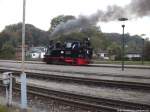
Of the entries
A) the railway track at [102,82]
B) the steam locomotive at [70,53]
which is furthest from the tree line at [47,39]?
the railway track at [102,82]

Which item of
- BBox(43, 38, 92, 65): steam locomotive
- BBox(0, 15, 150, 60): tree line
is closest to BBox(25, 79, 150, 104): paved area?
BBox(43, 38, 92, 65): steam locomotive

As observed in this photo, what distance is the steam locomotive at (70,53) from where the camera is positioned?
39.0 metres

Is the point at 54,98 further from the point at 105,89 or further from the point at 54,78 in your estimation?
the point at 54,78

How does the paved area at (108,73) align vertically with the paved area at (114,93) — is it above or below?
above

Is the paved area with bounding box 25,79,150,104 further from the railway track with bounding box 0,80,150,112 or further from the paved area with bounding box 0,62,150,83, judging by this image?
the paved area with bounding box 0,62,150,83

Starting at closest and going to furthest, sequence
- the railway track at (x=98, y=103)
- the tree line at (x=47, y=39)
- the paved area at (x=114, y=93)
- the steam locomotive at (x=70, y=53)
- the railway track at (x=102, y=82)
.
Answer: the railway track at (x=98, y=103)
the paved area at (x=114, y=93)
the railway track at (x=102, y=82)
the steam locomotive at (x=70, y=53)
the tree line at (x=47, y=39)

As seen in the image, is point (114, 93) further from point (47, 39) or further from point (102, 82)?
point (47, 39)

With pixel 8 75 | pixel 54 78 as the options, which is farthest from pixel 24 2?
pixel 54 78

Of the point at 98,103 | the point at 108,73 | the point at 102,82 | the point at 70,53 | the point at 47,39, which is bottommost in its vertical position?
the point at 98,103

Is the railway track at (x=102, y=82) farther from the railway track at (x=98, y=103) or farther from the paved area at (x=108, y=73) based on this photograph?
the railway track at (x=98, y=103)

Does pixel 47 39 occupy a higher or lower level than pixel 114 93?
higher

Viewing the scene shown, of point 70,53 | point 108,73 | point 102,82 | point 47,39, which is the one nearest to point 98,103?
point 102,82

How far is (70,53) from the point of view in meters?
38.9

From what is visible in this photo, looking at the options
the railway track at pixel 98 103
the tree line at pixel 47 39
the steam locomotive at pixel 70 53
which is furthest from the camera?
the tree line at pixel 47 39
